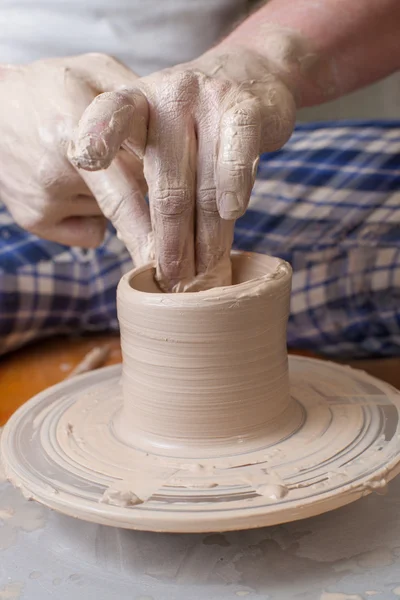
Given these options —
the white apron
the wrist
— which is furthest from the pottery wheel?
the white apron

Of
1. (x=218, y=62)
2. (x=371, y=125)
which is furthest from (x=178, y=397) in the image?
(x=371, y=125)

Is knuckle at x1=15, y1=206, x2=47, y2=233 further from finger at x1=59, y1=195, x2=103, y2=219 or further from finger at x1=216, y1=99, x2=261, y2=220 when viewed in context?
finger at x1=216, y1=99, x2=261, y2=220

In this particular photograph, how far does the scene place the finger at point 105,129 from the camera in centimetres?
88

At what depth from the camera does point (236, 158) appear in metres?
0.93

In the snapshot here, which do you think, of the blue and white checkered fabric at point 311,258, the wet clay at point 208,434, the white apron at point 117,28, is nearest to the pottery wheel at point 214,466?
the wet clay at point 208,434

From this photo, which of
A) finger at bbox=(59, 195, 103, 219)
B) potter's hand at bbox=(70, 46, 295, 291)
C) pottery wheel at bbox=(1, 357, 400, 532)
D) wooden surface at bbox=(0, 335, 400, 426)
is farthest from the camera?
wooden surface at bbox=(0, 335, 400, 426)

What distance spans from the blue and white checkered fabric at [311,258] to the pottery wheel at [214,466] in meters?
0.69

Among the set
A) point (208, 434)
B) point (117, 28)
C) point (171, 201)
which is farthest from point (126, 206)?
point (117, 28)

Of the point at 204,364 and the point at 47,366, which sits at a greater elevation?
the point at 204,364

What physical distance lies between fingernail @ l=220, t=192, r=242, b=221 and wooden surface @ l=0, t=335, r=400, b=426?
72 cm

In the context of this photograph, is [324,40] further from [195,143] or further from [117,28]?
[117,28]

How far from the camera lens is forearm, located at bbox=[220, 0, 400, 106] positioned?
1.22 metres

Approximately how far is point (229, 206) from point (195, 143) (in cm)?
12

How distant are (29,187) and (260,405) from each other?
64 centimetres
